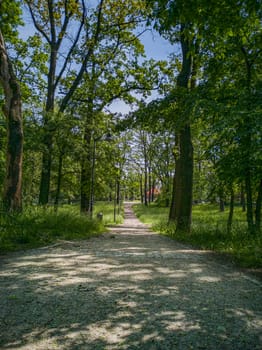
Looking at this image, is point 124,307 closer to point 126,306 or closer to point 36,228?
point 126,306

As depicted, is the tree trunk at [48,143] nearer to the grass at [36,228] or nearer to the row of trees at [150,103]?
the row of trees at [150,103]

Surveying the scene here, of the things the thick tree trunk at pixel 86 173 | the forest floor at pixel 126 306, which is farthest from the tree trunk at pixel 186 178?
the forest floor at pixel 126 306

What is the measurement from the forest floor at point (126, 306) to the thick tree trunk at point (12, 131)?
13.7 ft

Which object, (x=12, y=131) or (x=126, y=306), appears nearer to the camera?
(x=126, y=306)

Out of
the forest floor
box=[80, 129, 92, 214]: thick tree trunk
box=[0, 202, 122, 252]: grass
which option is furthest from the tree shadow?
box=[80, 129, 92, 214]: thick tree trunk

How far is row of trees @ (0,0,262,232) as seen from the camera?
5967 mm

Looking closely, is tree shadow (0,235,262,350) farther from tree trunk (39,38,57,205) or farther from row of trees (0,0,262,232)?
tree trunk (39,38,57,205)

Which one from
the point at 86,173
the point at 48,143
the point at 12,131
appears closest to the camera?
the point at 12,131

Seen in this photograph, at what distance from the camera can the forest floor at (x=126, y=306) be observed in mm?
2252

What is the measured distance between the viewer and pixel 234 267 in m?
5.10

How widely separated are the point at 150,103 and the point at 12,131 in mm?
4665

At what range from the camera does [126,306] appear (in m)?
2.91

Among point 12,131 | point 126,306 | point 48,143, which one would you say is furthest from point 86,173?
point 126,306

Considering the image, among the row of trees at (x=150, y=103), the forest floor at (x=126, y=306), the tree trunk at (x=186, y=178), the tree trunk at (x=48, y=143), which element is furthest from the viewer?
the tree trunk at (x=48, y=143)
